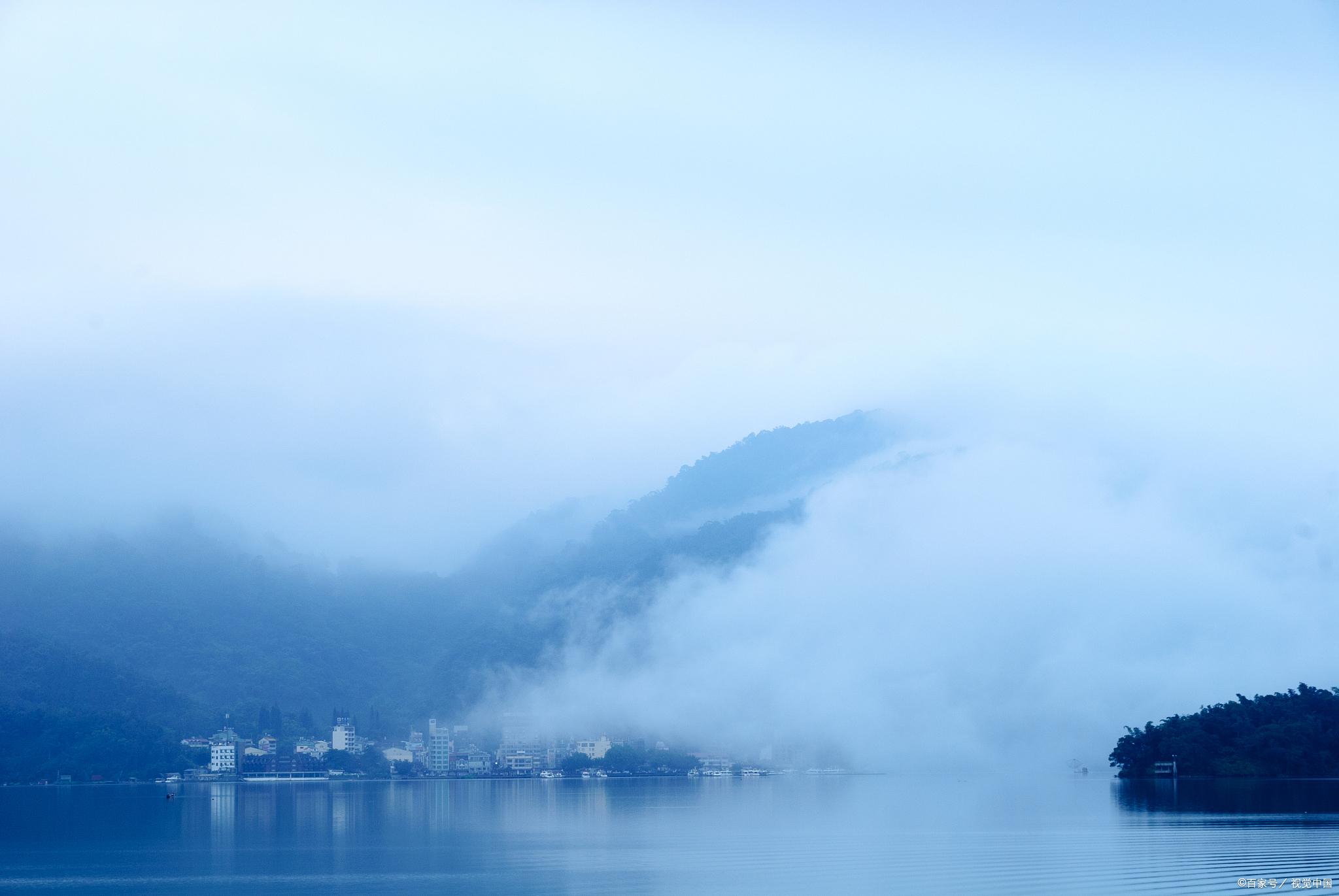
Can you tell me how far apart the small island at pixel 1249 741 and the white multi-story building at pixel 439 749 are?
7361 cm

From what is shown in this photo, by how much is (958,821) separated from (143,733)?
4177 inches

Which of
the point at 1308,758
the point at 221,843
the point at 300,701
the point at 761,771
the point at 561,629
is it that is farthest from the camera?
the point at 561,629

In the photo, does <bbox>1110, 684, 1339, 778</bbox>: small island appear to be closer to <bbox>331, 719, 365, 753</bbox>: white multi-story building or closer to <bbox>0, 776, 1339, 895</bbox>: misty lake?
<bbox>0, 776, 1339, 895</bbox>: misty lake

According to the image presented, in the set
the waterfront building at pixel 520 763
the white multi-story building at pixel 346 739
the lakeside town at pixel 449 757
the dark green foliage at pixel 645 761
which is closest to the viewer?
the lakeside town at pixel 449 757

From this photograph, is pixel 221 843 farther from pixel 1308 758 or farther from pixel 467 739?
pixel 467 739

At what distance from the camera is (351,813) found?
76.0 m

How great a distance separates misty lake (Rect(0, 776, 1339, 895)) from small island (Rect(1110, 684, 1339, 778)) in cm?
542

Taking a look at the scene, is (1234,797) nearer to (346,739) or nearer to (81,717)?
(346,739)

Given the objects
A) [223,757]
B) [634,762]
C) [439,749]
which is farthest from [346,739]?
[634,762]

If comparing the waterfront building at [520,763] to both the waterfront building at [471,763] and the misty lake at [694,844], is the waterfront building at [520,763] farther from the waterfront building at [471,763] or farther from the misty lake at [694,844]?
the misty lake at [694,844]

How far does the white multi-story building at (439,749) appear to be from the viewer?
157m

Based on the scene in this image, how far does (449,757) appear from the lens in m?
159

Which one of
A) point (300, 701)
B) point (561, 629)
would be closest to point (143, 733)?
point (300, 701)

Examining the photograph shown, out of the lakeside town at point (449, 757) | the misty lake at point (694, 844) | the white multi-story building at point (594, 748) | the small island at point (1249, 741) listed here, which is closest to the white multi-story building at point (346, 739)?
the lakeside town at point (449, 757)
